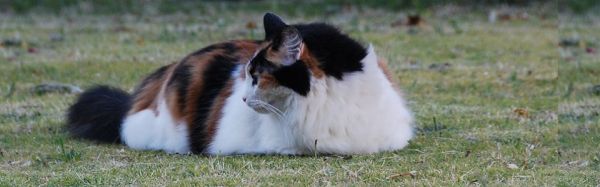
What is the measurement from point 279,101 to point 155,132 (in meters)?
1.19

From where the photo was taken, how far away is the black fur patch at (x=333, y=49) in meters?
5.58

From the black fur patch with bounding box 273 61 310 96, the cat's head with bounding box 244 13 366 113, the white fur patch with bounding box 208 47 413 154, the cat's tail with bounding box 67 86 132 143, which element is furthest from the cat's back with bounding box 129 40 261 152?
the black fur patch with bounding box 273 61 310 96

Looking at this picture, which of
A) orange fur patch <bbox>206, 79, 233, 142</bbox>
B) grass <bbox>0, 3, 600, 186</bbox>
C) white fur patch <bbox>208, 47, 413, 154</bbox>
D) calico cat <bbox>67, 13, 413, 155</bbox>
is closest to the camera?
grass <bbox>0, 3, 600, 186</bbox>

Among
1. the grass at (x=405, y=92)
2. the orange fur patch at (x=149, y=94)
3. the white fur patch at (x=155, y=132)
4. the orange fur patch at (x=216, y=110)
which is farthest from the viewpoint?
the orange fur patch at (x=149, y=94)

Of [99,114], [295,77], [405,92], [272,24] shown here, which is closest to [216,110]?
[272,24]

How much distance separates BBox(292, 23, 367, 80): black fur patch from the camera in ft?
18.3

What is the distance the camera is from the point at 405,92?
897cm

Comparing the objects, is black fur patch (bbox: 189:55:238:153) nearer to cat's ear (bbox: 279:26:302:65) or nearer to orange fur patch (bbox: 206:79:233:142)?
orange fur patch (bbox: 206:79:233:142)

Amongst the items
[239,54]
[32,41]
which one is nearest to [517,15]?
[32,41]

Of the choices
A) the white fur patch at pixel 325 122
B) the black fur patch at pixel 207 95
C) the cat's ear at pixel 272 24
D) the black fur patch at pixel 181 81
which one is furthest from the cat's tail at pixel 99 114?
the cat's ear at pixel 272 24

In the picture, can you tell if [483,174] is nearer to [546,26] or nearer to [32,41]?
[32,41]

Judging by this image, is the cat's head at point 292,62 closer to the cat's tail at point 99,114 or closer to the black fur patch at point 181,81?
the black fur patch at point 181,81

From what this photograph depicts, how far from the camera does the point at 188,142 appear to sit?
624 centimetres

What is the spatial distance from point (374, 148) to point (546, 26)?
9201 millimetres
